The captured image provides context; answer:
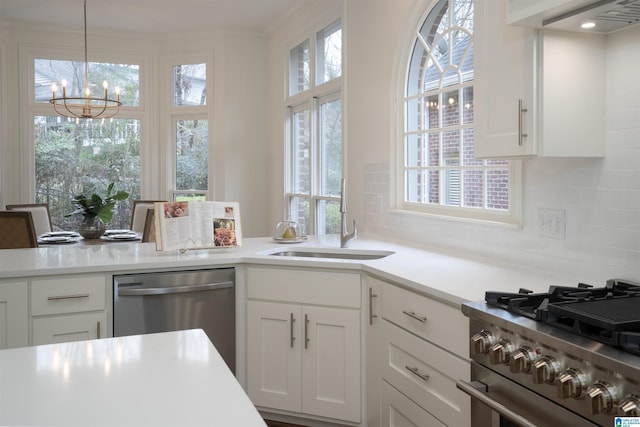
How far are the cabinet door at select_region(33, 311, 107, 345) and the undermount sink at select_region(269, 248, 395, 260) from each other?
3.24 feet

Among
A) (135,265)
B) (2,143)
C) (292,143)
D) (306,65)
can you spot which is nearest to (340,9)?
(306,65)

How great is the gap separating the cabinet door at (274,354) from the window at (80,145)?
13.4 feet

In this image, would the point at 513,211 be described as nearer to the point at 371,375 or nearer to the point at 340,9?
the point at 371,375

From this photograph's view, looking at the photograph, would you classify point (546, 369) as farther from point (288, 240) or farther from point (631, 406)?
point (288, 240)

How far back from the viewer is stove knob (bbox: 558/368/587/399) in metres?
1.41

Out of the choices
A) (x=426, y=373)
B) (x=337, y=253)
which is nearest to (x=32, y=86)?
(x=337, y=253)

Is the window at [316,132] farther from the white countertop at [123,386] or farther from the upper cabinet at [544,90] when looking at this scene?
the white countertop at [123,386]

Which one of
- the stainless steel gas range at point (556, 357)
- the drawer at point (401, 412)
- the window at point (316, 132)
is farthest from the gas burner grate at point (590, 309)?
the window at point (316, 132)

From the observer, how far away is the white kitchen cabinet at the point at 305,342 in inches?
111

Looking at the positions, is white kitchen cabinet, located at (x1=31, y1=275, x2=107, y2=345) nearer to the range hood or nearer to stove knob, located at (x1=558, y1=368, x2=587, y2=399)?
stove knob, located at (x1=558, y1=368, x2=587, y2=399)

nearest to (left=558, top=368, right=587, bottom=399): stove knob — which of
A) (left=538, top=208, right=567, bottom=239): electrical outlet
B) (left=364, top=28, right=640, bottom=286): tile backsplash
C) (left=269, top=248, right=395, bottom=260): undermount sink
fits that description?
(left=364, top=28, right=640, bottom=286): tile backsplash

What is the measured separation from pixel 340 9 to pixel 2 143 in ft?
12.7

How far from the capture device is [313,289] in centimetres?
287

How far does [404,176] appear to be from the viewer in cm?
364
